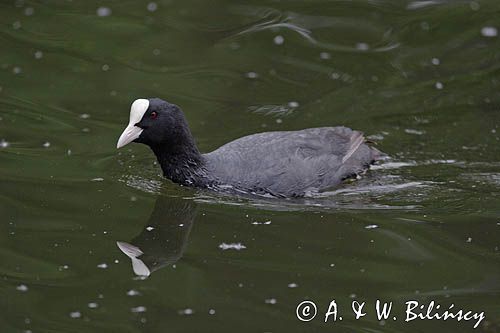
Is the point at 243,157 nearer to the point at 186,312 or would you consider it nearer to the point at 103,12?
the point at 186,312

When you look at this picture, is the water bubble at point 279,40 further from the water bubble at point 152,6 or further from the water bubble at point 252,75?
the water bubble at point 152,6

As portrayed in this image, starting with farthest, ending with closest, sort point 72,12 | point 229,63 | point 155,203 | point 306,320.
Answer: point 72,12
point 229,63
point 155,203
point 306,320

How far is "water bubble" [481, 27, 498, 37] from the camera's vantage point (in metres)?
11.5

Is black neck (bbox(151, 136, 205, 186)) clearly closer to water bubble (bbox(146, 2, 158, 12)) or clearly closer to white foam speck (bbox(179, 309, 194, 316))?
white foam speck (bbox(179, 309, 194, 316))

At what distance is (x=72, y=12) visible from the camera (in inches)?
463

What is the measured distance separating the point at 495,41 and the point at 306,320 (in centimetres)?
614

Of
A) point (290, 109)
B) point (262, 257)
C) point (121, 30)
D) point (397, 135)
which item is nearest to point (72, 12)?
point (121, 30)

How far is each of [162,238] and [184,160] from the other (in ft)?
3.84

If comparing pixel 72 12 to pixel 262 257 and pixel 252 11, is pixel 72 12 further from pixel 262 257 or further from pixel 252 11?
pixel 262 257

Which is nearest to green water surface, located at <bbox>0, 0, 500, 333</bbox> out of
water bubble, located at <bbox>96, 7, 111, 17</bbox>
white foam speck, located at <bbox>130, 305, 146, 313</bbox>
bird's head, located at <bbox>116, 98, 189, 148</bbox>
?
white foam speck, located at <bbox>130, 305, 146, 313</bbox>

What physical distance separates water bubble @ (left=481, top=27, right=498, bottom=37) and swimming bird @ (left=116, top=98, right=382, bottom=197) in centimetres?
344

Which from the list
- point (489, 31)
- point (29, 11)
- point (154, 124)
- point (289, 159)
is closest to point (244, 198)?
point (289, 159)

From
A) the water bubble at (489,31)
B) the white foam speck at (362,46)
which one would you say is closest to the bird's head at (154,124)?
the white foam speck at (362,46)

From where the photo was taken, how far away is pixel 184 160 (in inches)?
334
